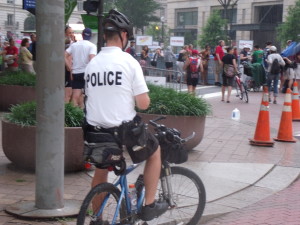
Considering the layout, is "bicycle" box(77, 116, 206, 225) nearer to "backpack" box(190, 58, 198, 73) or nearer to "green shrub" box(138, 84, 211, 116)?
"green shrub" box(138, 84, 211, 116)

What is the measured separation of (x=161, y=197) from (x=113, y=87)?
1120 millimetres

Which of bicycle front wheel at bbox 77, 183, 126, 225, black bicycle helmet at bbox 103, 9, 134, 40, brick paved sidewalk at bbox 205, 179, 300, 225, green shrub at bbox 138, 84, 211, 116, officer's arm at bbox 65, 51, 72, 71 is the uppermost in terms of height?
black bicycle helmet at bbox 103, 9, 134, 40

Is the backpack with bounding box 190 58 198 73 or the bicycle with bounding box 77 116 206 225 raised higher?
the backpack with bounding box 190 58 198 73

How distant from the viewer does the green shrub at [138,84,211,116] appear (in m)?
8.32

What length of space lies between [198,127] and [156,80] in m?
6.52

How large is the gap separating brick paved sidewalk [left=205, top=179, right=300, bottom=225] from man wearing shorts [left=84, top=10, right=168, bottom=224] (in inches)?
67.2

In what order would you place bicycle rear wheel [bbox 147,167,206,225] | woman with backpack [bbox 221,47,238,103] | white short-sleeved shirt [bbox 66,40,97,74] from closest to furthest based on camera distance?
bicycle rear wheel [bbox 147,167,206,225] → white short-sleeved shirt [bbox 66,40,97,74] → woman with backpack [bbox 221,47,238,103]

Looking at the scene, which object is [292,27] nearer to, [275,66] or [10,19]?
[275,66]

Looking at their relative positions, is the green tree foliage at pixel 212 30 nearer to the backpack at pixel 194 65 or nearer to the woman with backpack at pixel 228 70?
the woman with backpack at pixel 228 70

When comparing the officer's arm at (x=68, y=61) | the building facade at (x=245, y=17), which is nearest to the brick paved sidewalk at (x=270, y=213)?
the officer's arm at (x=68, y=61)

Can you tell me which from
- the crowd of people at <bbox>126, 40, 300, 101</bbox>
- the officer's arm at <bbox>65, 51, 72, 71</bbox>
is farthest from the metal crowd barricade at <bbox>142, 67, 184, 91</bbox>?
the officer's arm at <bbox>65, 51, 72, 71</bbox>

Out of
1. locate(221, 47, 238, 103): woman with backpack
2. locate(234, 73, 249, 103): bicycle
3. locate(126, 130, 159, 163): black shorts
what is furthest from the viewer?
locate(234, 73, 249, 103): bicycle

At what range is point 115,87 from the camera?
409 cm

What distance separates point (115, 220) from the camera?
4133 millimetres
